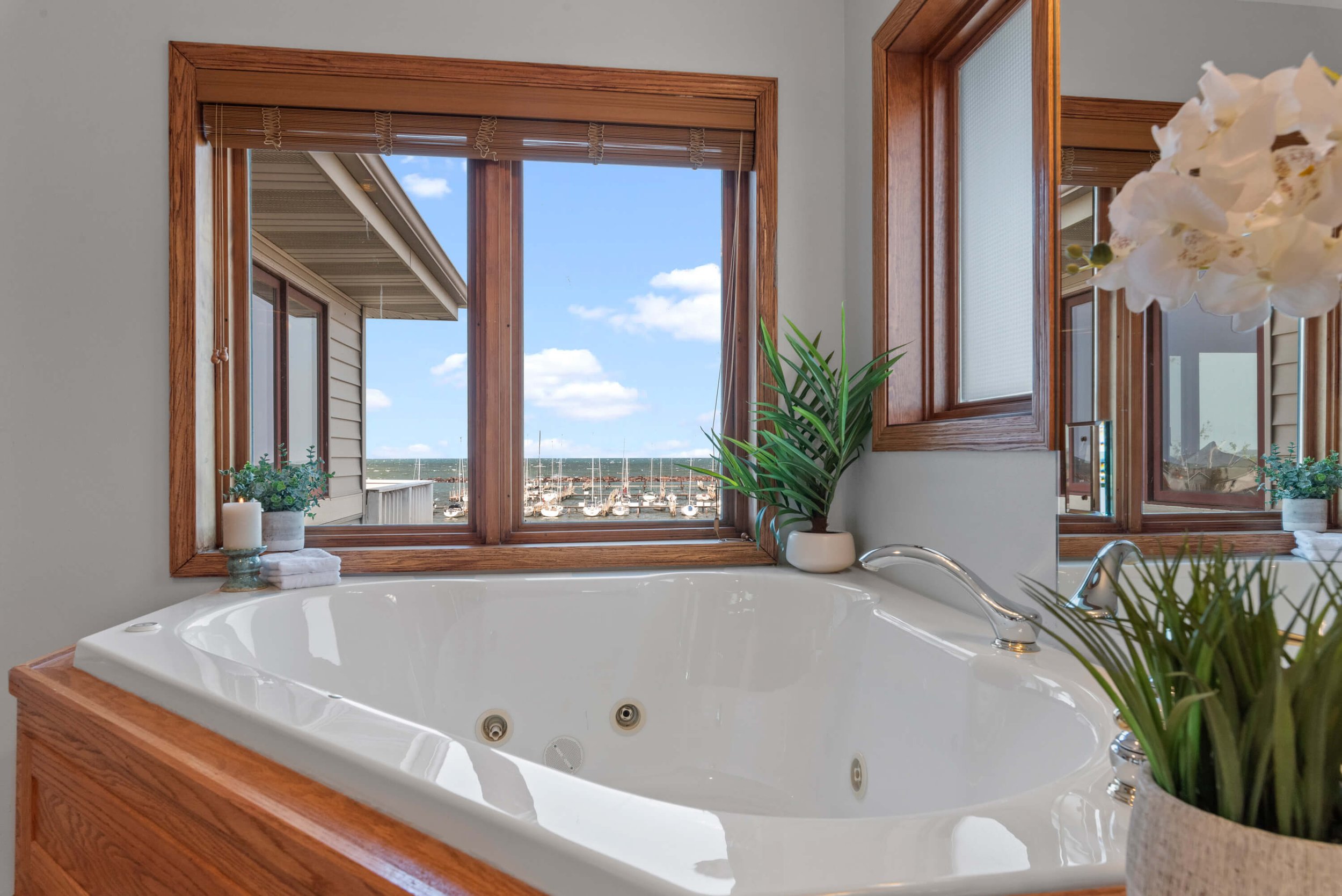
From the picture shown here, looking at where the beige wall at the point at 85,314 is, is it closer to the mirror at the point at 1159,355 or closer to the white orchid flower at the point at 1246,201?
the mirror at the point at 1159,355

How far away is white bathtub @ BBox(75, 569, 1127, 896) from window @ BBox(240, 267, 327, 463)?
67 centimetres

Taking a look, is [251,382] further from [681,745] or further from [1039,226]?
[1039,226]

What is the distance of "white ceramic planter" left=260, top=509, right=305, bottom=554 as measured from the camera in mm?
1947

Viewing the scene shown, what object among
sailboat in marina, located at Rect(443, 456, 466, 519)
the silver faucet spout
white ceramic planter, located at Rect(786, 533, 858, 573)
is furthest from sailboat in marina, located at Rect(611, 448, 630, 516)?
the silver faucet spout

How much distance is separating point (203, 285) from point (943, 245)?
→ 1.95 m

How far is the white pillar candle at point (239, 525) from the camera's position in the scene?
5.89ft

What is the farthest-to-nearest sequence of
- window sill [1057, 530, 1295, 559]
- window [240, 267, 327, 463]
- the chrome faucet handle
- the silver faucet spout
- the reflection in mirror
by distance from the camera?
window [240, 267, 327, 463], the silver faucet spout, the chrome faucet handle, the reflection in mirror, window sill [1057, 530, 1295, 559]

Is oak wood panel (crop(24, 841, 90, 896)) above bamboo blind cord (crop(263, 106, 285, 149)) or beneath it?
beneath

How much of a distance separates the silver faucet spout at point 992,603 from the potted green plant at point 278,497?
148 cm

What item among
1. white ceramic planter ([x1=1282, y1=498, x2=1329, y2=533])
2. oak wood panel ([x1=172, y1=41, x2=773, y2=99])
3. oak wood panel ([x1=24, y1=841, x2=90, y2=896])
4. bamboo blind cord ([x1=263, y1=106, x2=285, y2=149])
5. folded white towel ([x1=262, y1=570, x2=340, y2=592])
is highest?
oak wood panel ([x1=172, y1=41, x2=773, y2=99])

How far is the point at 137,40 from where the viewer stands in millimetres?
1942

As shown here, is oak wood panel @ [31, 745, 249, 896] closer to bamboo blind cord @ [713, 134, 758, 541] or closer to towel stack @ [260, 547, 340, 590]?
towel stack @ [260, 547, 340, 590]

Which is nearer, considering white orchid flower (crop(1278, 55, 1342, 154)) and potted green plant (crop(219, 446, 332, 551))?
white orchid flower (crop(1278, 55, 1342, 154))

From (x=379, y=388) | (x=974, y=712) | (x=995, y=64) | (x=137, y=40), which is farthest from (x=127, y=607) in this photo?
(x=995, y=64)
